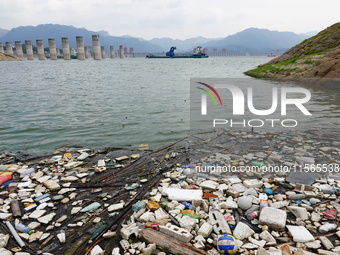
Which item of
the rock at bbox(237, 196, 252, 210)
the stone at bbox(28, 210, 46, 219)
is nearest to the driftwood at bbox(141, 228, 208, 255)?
the rock at bbox(237, 196, 252, 210)

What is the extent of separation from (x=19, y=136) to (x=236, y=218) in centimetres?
1031

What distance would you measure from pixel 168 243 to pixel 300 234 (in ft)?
7.14

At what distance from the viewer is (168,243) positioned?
3.81 metres

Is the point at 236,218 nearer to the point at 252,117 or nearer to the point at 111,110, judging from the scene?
the point at 252,117

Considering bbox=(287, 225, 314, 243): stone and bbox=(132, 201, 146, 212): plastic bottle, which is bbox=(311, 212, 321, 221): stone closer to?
bbox=(287, 225, 314, 243): stone

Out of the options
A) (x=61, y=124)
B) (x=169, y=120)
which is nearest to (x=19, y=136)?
(x=61, y=124)

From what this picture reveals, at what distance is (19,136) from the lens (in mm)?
10812

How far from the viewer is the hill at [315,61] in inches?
1115

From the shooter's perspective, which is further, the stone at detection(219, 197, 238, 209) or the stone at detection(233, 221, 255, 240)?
the stone at detection(219, 197, 238, 209)

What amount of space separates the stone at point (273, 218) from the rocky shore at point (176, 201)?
0.02 meters

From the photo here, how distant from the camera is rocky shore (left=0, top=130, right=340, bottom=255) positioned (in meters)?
3.92

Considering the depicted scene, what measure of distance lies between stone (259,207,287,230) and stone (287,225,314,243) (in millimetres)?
145

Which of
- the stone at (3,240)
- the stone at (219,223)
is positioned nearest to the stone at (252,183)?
the stone at (219,223)

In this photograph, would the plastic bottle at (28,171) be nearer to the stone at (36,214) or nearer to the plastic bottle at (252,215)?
the stone at (36,214)
